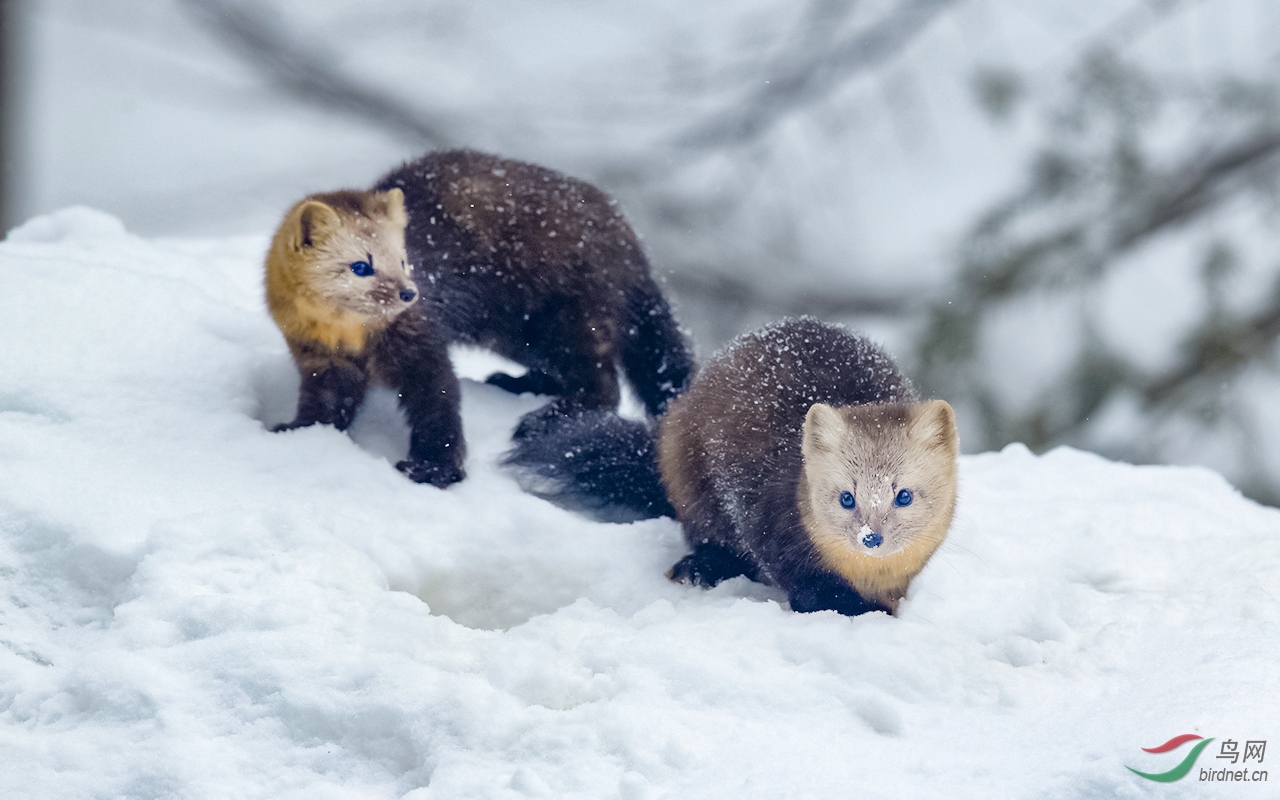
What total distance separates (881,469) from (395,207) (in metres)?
1.64

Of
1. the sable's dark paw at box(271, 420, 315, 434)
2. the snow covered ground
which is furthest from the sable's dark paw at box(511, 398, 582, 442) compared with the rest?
the sable's dark paw at box(271, 420, 315, 434)

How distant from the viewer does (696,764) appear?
2.05 m

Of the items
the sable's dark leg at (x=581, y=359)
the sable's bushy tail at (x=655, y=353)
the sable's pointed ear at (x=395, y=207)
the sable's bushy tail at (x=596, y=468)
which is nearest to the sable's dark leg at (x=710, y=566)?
the sable's bushy tail at (x=596, y=468)

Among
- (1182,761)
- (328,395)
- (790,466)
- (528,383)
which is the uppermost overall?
(528,383)

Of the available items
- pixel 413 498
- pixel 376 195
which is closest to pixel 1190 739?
pixel 413 498

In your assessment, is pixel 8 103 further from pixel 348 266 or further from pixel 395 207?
pixel 348 266

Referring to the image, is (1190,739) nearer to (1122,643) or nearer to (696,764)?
(1122,643)

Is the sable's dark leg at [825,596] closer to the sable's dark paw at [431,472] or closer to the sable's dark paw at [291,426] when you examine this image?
the sable's dark paw at [431,472]

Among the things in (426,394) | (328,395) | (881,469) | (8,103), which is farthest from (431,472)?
(8,103)

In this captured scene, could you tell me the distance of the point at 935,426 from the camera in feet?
9.21

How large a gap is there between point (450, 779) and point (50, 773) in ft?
2.11

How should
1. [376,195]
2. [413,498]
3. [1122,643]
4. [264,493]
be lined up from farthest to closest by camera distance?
[376,195]
[413,498]
[264,493]
[1122,643]

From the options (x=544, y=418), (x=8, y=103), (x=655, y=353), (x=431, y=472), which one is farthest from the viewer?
(x=8, y=103)

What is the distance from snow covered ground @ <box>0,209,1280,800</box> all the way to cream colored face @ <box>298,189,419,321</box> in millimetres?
385
